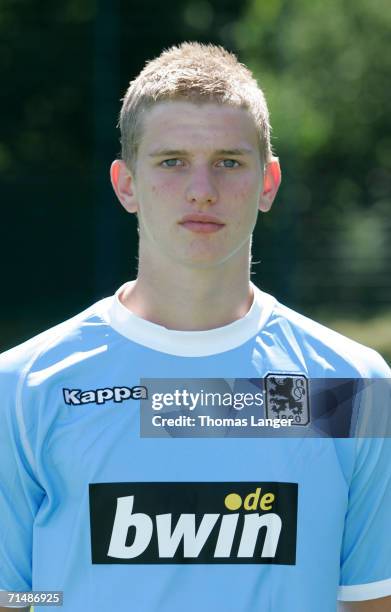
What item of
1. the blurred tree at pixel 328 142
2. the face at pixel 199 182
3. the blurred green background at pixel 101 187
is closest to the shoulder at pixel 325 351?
the face at pixel 199 182

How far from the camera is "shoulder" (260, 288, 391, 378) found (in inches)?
76.7

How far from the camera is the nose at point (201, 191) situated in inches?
75.4

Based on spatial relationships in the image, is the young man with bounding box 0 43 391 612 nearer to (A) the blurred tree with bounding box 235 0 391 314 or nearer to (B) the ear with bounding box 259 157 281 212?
(B) the ear with bounding box 259 157 281 212

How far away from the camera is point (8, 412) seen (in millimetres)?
1874

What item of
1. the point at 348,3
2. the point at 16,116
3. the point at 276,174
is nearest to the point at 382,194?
the point at 16,116

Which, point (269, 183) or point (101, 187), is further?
point (101, 187)

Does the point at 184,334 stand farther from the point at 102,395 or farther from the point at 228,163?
the point at 228,163

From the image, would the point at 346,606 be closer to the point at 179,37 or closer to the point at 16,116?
the point at 179,37

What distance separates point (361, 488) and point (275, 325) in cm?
33

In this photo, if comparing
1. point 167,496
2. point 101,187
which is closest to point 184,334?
point 167,496

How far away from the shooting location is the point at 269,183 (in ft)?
6.87

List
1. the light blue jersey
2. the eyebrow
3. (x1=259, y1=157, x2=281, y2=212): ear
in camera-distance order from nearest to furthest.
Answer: the light blue jersey, the eyebrow, (x1=259, y1=157, x2=281, y2=212): ear

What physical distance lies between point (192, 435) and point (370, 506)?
33cm

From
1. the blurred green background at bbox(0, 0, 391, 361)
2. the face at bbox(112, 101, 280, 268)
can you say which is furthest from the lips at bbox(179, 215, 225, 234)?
the blurred green background at bbox(0, 0, 391, 361)
